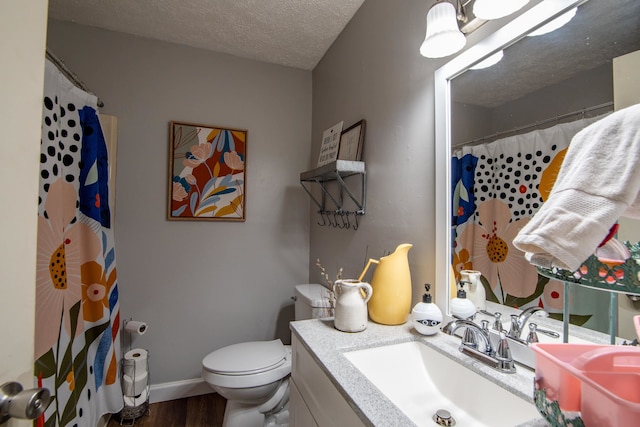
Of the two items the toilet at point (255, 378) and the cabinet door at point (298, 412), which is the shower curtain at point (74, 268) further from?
the cabinet door at point (298, 412)

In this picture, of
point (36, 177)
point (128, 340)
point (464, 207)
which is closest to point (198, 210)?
point (128, 340)

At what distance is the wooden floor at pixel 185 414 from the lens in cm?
179

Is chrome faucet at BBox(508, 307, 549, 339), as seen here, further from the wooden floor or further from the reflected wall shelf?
the wooden floor

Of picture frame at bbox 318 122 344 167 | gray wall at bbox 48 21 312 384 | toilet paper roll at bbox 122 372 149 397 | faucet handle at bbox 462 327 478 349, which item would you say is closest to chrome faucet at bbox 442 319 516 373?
faucet handle at bbox 462 327 478 349

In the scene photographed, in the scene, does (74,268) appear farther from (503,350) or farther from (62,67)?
(503,350)

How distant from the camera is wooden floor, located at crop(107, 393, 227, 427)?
5.86 ft

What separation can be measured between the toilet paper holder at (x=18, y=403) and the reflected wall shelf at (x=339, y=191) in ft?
4.19

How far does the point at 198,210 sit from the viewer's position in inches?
82.4

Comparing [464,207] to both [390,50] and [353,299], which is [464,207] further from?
[390,50]

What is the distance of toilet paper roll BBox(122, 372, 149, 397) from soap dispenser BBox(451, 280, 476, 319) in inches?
72.2

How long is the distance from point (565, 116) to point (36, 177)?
116 cm

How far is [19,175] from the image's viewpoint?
51 centimetres

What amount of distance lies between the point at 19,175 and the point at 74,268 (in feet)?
3.67

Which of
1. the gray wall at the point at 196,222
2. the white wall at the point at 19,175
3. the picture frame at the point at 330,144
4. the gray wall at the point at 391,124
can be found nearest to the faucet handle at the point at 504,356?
the gray wall at the point at 391,124
